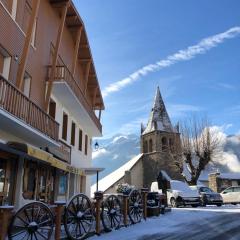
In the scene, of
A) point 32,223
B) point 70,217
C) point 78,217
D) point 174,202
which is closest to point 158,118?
point 174,202

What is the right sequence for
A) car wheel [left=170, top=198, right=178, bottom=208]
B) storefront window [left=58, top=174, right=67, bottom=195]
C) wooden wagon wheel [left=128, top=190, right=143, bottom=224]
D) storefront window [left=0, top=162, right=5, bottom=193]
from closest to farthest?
storefront window [left=0, top=162, right=5, bottom=193], wooden wagon wheel [left=128, top=190, right=143, bottom=224], storefront window [left=58, top=174, right=67, bottom=195], car wheel [left=170, top=198, right=178, bottom=208]

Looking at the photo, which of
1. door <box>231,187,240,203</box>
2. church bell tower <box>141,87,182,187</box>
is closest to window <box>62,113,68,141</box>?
door <box>231,187,240,203</box>

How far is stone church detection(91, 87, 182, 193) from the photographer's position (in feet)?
211

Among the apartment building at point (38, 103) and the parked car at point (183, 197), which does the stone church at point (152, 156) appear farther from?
the apartment building at point (38, 103)

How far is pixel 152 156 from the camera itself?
218 ft

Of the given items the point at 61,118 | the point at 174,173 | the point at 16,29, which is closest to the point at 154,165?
the point at 174,173

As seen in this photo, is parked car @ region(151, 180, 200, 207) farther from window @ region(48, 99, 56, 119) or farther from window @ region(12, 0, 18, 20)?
window @ region(12, 0, 18, 20)

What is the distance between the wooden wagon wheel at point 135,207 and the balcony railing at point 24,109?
436 centimetres

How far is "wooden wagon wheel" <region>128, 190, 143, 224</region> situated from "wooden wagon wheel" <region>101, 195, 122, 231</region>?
136 centimetres

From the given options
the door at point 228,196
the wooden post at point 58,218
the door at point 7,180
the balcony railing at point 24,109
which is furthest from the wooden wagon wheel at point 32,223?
the door at point 228,196

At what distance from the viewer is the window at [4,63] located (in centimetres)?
1325

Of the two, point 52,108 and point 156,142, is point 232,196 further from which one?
point 156,142

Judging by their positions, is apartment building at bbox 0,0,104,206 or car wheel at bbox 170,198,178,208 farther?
car wheel at bbox 170,198,178,208

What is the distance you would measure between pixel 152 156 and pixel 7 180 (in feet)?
179
